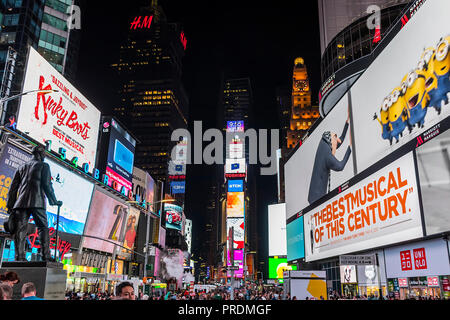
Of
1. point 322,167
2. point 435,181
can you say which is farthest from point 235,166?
point 435,181

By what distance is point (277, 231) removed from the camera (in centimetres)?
7562

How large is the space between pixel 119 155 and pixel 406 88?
157ft

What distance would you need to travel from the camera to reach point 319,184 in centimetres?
3722

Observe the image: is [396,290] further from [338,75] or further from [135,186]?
[135,186]

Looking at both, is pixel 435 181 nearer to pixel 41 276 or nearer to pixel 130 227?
pixel 41 276

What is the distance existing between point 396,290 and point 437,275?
498cm

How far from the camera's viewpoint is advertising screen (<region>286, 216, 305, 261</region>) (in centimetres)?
4372

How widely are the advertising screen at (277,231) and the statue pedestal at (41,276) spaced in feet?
217

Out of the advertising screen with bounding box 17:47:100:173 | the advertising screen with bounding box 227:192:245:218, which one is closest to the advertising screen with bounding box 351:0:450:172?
the advertising screen with bounding box 17:47:100:173

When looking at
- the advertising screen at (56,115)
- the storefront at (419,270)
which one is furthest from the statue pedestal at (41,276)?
the advertising screen at (56,115)

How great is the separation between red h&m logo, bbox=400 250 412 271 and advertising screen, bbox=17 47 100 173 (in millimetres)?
32910

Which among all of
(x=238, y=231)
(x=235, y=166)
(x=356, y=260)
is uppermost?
(x=235, y=166)

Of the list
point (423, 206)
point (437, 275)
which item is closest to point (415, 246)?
point (437, 275)

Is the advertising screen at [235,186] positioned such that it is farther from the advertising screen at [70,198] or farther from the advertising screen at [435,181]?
the advertising screen at [435,181]
